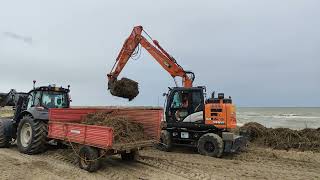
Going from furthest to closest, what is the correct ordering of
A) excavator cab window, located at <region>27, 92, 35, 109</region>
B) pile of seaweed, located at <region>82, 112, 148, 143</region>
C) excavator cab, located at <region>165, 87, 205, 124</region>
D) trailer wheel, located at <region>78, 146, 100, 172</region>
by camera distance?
excavator cab, located at <region>165, 87, 205, 124</region>, excavator cab window, located at <region>27, 92, 35, 109</region>, pile of seaweed, located at <region>82, 112, 148, 143</region>, trailer wheel, located at <region>78, 146, 100, 172</region>

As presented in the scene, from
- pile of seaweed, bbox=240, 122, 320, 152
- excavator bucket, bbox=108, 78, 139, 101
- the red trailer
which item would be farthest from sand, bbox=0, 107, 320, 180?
excavator bucket, bbox=108, 78, 139, 101

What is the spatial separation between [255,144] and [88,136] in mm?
7799

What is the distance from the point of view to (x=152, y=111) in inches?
369

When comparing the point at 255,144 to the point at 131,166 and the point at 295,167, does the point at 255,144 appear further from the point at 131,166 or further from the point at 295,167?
the point at 131,166

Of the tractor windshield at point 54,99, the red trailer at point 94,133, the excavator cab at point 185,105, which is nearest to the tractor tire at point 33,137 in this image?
the red trailer at point 94,133

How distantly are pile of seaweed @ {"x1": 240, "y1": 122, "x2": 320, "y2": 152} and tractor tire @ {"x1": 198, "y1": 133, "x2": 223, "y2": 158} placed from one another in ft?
7.39

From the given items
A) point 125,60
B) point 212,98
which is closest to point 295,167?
point 212,98

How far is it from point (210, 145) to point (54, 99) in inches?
207

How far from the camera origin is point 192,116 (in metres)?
12.4

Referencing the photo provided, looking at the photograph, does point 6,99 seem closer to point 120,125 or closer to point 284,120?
point 120,125

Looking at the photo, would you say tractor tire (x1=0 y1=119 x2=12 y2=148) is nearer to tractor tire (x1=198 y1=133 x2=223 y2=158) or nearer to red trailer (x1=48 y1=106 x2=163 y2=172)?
red trailer (x1=48 y1=106 x2=163 y2=172)

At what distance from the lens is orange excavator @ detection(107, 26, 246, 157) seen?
11672 millimetres

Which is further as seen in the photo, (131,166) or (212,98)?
(212,98)

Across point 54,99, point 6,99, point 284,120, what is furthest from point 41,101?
point 284,120
